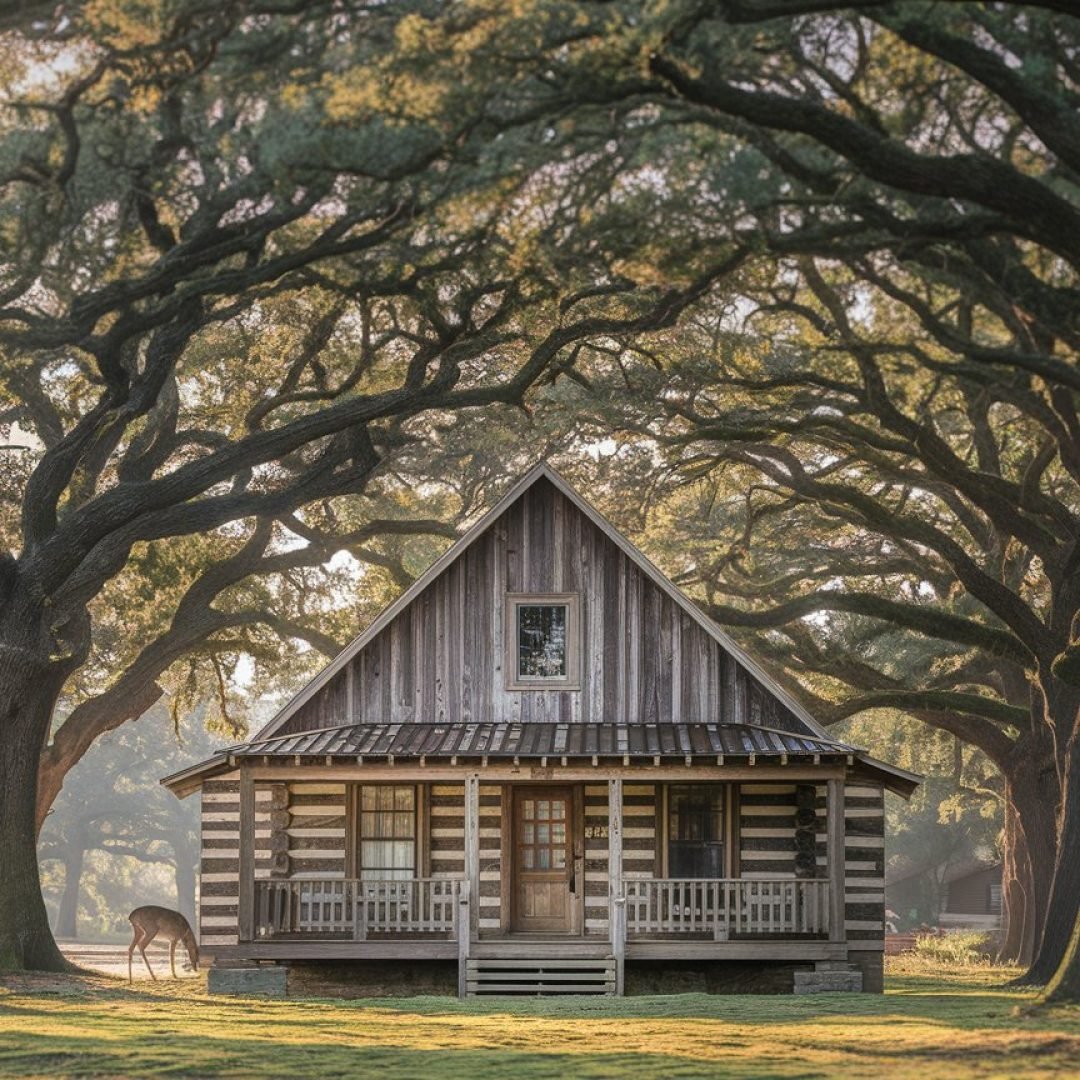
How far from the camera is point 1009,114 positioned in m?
21.1

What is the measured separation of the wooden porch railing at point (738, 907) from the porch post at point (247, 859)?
577cm

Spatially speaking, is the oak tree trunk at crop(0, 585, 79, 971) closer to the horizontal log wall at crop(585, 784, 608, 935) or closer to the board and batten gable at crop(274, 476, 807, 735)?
the board and batten gable at crop(274, 476, 807, 735)

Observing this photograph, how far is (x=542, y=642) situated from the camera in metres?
31.3

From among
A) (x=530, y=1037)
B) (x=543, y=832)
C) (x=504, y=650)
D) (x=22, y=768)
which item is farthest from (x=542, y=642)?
(x=530, y=1037)

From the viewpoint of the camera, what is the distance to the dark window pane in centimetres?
3128

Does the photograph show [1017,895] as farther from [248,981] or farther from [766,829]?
[248,981]

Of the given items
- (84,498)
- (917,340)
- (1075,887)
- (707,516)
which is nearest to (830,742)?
(1075,887)

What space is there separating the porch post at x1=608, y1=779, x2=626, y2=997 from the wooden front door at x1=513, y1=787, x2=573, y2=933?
2336 mm

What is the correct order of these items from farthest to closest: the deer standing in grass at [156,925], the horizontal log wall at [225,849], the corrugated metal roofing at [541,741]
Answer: the deer standing in grass at [156,925] < the horizontal log wall at [225,849] < the corrugated metal roofing at [541,741]

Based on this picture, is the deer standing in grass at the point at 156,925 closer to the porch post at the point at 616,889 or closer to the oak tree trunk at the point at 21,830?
the oak tree trunk at the point at 21,830

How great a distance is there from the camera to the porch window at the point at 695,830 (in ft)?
102

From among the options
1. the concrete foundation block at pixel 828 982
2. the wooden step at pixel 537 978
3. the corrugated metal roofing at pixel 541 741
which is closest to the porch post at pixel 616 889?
the wooden step at pixel 537 978

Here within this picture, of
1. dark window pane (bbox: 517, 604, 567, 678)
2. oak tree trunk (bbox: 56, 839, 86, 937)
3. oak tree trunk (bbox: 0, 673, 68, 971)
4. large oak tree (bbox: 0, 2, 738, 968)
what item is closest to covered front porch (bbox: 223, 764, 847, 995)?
dark window pane (bbox: 517, 604, 567, 678)

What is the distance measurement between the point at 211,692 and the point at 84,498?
16.3 m
